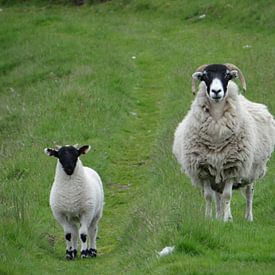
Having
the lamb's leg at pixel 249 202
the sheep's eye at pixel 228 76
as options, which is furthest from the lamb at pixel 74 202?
the sheep's eye at pixel 228 76

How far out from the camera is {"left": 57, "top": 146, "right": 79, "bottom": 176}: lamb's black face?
11812 millimetres

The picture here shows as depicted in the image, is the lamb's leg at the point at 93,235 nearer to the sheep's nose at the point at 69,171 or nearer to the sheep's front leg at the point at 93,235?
the sheep's front leg at the point at 93,235

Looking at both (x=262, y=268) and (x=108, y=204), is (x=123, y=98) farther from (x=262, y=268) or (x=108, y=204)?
(x=262, y=268)

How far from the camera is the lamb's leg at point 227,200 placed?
36.5 ft

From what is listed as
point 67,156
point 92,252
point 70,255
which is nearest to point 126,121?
point 67,156

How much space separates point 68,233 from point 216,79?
3.11 m

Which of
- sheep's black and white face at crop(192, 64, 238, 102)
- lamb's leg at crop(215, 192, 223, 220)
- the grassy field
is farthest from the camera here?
lamb's leg at crop(215, 192, 223, 220)

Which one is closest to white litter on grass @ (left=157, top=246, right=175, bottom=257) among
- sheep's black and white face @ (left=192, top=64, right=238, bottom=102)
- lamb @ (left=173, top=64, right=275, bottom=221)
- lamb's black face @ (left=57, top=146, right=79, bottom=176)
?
lamb @ (left=173, top=64, right=275, bottom=221)

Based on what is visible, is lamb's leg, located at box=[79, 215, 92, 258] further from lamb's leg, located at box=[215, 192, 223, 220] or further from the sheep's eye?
the sheep's eye

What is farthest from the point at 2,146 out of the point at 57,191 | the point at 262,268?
the point at 262,268

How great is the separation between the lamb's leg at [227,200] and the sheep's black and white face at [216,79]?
1.26 m

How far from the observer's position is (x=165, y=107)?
67.7ft

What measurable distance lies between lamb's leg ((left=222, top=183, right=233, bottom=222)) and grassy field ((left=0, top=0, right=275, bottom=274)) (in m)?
0.34

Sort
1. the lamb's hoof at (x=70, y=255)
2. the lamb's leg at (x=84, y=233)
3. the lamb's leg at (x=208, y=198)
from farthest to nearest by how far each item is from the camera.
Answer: the lamb's leg at (x=84, y=233)
the lamb's hoof at (x=70, y=255)
the lamb's leg at (x=208, y=198)
